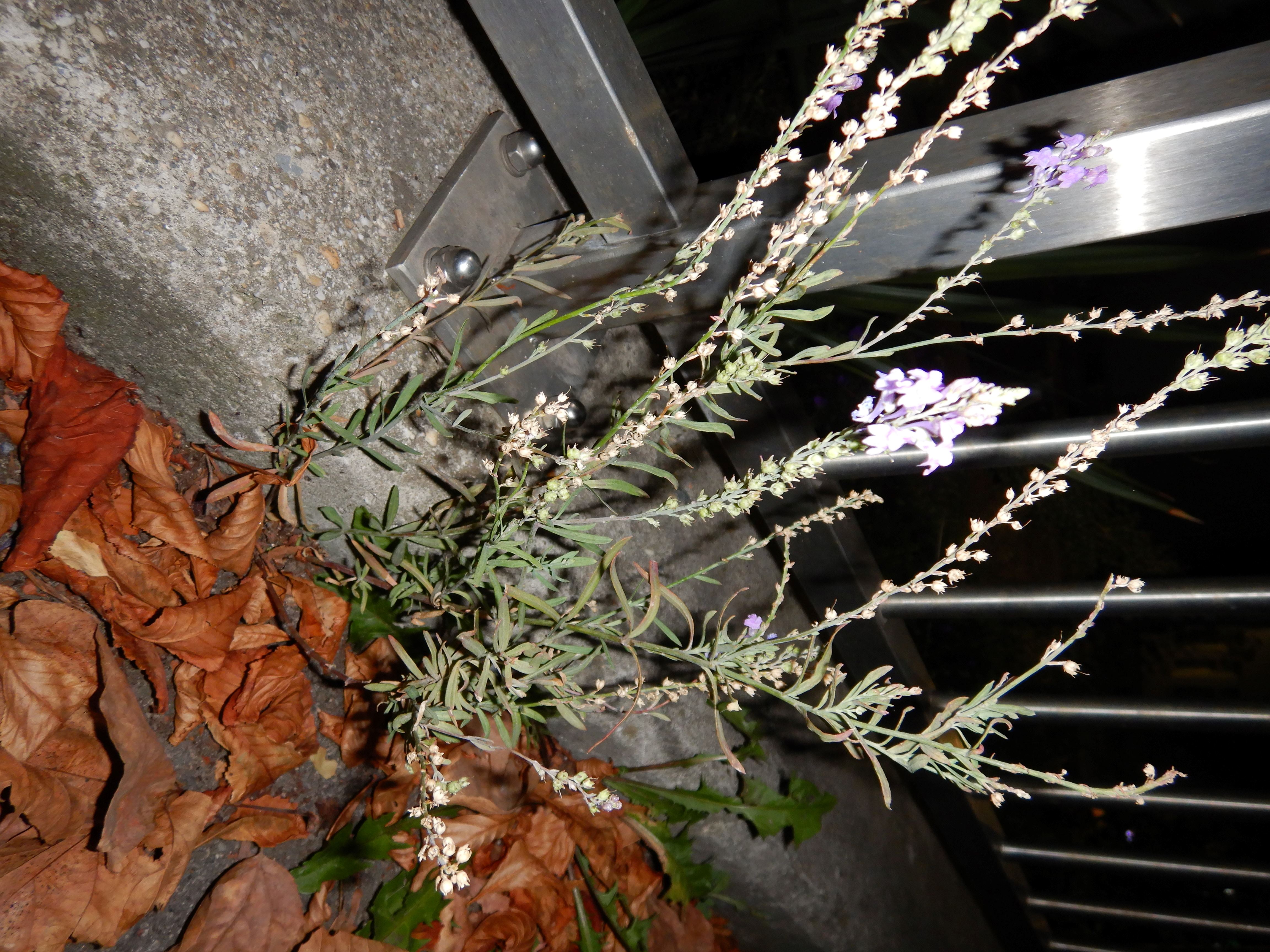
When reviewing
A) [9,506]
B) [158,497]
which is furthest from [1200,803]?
[9,506]

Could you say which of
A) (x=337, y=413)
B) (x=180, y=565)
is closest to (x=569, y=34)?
(x=337, y=413)

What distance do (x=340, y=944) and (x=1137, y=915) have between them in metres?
2.26

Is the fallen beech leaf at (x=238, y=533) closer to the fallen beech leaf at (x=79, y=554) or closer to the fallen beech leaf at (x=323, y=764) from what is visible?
the fallen beech leaf at (x=79, y=554)

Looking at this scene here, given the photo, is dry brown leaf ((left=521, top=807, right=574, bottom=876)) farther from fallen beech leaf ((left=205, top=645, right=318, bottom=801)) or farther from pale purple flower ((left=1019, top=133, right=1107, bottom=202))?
pale purple flower ((left=1019, top=133, right=1107, bottom=202))

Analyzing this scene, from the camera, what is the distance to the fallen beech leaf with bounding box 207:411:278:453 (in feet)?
3.14

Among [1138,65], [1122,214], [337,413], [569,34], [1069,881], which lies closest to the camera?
[1122,214]

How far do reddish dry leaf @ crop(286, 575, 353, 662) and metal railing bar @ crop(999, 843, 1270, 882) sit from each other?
1.99 m

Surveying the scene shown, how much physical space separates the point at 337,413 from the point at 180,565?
286mm

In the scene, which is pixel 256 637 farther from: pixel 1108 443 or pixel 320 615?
pixel 1108 443

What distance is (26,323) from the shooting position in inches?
32.7

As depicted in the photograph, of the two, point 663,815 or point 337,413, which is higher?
point 337,413

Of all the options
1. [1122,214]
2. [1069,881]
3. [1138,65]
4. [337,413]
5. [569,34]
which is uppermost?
[1138,65]

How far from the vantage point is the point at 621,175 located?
97 centimetres

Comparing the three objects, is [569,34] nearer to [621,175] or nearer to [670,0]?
[621,175]
